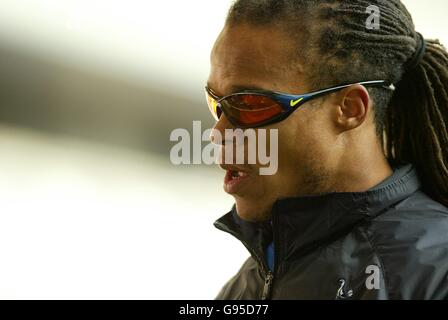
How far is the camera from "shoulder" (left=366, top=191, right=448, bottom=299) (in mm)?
1223

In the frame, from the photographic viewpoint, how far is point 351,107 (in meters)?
1.48

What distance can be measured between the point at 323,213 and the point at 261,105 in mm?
285

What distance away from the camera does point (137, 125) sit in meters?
4.19

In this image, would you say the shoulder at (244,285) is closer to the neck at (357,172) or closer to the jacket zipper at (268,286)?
the jacket zipper at (268,286)

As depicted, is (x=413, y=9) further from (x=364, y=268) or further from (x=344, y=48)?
(x=364, y=268)

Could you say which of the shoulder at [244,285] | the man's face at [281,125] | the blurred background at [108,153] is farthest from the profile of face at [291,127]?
the blurred background at [108,153]

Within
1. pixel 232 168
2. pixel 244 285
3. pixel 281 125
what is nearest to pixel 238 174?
pixel 232 168

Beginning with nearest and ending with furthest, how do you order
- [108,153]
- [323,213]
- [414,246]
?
[414,246], [323,213], [108,153]

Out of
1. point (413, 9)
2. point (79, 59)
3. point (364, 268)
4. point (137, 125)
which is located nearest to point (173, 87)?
point (137, 125)

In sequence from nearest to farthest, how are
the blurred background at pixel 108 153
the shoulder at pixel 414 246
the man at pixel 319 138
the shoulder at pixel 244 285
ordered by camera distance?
1. the shoulder at pixel 414 246
2. the man at pixel 319 138
3. the shoulder at pixel 244 285
4. the blurred background at pixel 108 153

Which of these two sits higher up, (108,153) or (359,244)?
(108,153)

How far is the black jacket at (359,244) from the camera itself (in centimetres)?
125

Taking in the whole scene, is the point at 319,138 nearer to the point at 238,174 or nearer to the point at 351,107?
the point at 351,107

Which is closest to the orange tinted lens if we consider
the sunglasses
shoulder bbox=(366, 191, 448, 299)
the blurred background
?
the sunglasses
